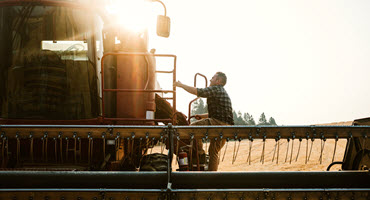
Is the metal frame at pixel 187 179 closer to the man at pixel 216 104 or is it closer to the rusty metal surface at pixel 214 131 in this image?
the rusty metal surface at pixel 214 131

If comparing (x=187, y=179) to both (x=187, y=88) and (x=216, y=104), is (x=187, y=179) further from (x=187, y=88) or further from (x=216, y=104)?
(x=216, y=104)

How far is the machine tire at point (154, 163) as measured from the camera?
13.2 ft

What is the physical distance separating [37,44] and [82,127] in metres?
2.02

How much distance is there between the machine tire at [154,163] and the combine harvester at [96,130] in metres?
0.01

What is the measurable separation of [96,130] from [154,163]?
1421 millimetres

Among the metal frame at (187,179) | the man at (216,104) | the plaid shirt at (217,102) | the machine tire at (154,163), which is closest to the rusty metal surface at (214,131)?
the metal frame at (187,179)

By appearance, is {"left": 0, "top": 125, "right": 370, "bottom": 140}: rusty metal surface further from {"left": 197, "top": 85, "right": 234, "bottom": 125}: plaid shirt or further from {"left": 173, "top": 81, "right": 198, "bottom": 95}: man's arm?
{"left": 197, "top": 85, "right": 234, "bottom": 125}: plaid shirt

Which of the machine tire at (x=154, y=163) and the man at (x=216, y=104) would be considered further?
the man at (x=216, y=104)

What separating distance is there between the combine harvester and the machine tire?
0.01 metres

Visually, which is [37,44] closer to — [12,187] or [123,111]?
[123,111]

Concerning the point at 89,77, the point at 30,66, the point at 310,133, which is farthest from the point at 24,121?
the point at 310,133

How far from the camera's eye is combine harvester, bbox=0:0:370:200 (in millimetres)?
2711

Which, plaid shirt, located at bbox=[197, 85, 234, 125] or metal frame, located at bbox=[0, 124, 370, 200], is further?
plaid shirt, located at bbox=[197, 85, 234, 125]

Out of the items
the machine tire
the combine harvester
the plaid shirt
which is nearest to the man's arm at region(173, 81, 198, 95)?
the plaid shirt
